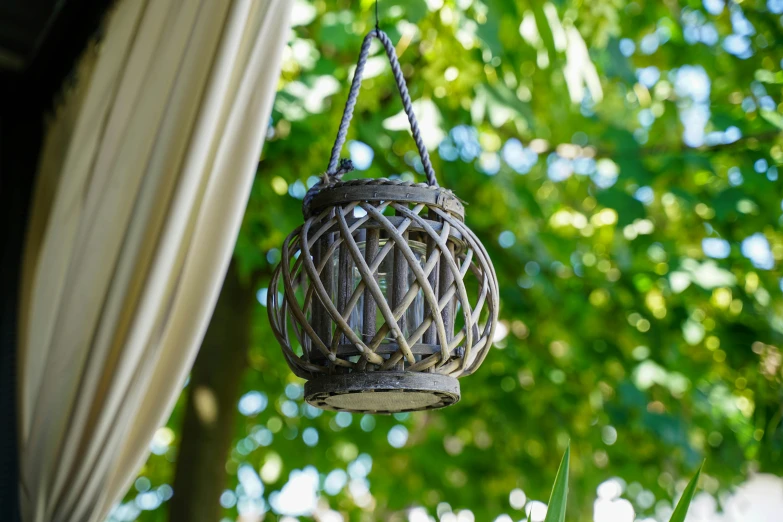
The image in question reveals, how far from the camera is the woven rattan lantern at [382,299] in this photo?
2.95 feet

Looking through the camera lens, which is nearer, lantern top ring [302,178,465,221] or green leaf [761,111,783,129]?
lantern top ring [302,178,465,221]

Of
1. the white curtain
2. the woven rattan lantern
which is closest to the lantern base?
the woven rattan lantern

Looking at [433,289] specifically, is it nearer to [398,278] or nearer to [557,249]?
[398,278]

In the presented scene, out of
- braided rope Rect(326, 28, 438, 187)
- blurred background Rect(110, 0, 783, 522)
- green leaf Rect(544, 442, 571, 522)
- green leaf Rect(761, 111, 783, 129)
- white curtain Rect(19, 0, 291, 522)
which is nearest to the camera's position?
braided rope Rect(326, 28, 438, 187)

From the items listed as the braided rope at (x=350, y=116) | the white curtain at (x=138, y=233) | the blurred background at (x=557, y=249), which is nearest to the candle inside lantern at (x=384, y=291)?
the braided rope at (x=350, y=116)

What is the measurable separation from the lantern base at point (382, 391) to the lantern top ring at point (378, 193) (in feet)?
0.70

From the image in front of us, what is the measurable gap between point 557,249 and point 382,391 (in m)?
2.10

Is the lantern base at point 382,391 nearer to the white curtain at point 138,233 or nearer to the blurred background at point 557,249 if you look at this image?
the white curtain at point 138,233

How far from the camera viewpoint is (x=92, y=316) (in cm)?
176

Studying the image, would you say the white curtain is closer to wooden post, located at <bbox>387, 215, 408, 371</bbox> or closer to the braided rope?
the braided rope

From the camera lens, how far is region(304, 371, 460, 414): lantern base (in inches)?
35.2

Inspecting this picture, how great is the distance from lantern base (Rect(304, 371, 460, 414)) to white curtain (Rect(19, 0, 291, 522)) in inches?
22.9

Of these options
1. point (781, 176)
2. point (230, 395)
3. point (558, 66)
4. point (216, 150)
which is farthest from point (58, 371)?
point (781, 176)

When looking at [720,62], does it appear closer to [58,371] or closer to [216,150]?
[216,150]
